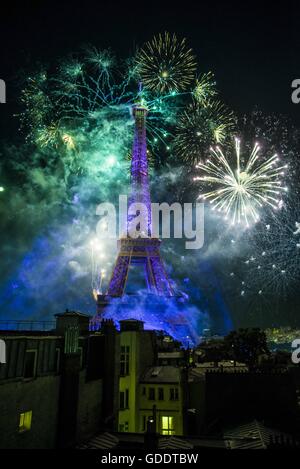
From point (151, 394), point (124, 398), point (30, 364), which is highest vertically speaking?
point (30, 364)

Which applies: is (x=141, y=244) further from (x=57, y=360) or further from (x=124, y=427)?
(x=57, y=360)

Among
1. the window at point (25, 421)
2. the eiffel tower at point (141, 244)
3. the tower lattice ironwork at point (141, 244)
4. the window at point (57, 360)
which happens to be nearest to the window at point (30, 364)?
the window at point (25, 421)

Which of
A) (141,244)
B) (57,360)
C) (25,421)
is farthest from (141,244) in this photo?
(25,421)

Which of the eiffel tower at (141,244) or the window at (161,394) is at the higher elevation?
the eiffel tower at (141,244)

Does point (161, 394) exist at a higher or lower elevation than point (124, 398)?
higher

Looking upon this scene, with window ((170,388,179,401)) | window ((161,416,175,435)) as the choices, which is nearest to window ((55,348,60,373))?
window ((170,388,179,401))

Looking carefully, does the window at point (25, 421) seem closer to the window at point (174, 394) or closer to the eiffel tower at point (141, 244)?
the window at point (174, 394)
